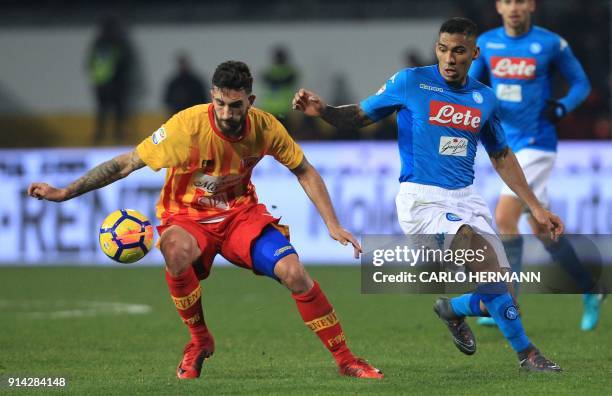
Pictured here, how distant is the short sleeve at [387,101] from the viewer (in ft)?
25.9

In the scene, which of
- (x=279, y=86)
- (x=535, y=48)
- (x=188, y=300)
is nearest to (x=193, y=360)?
(x=188, y=300)

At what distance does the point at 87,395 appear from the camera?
22.2 feet

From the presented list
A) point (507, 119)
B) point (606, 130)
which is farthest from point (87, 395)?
point (606, 130)

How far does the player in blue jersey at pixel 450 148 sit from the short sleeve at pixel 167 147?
2.90ft

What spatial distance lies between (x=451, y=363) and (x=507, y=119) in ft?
10.2

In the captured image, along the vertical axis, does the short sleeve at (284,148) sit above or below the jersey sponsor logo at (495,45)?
below

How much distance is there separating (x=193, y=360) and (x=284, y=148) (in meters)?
1.43

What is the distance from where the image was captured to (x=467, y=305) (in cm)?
807

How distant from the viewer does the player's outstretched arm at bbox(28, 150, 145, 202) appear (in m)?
7.33

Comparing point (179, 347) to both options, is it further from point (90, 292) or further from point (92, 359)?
point (90, 292)

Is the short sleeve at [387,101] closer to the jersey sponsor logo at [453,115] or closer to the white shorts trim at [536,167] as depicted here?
the jersey sponsor logo at [453,115]

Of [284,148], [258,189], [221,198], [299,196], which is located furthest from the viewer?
[258,189]

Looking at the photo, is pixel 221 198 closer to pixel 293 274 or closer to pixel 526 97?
pixel 293 274

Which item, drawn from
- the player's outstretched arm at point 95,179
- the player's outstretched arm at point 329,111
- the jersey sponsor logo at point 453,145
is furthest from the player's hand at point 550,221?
the player's outstretched arm at point 95,179
